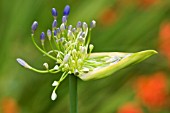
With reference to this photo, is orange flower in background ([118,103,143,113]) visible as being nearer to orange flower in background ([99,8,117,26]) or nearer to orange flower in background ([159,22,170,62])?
orange flower in background ([159,22,170,62])

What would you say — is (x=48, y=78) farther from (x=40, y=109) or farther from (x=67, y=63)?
(x=67, y=63)

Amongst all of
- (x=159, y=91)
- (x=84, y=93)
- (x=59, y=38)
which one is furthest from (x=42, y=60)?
(x=59, y=38)

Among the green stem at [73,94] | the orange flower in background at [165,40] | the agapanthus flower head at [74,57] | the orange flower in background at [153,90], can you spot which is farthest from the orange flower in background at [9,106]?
the green stem at [73,94]

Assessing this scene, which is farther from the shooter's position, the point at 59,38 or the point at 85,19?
the point at 85,19

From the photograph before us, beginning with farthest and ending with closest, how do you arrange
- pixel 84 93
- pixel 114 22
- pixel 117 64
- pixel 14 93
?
1. pixel 114 22
2. pixel 84 93
3. pixel 14 93
4. pixel 117 64

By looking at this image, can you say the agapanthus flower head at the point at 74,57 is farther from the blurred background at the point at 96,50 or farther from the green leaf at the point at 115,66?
the blurred background at the point at 96,50

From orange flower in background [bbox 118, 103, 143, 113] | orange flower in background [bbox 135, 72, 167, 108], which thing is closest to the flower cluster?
orange flower in background [bbox 118, 103, 143, 113]
